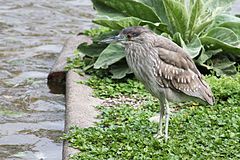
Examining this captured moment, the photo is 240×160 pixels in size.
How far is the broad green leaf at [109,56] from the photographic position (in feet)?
27.8

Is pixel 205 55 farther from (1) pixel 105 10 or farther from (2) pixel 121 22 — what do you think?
(1) pixel 105 10

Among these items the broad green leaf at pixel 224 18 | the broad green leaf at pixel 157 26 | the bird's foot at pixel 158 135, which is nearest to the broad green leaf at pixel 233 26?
the broad green leaf at pixel 224 18

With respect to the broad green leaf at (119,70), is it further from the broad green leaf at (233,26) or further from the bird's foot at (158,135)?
the bird's foot at (158,135)

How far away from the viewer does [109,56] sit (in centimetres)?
861

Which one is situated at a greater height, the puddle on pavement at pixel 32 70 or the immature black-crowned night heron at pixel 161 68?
the immature black-crowned night heron at pixel 161 68

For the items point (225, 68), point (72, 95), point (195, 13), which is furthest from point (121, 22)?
point (225, 68)

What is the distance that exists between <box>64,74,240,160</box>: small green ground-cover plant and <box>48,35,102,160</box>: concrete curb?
0.11m

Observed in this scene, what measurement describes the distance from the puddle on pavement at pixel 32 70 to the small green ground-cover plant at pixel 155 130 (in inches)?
22.2

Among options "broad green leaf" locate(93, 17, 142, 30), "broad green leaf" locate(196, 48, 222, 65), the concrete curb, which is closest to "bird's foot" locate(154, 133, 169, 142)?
the concrete curb

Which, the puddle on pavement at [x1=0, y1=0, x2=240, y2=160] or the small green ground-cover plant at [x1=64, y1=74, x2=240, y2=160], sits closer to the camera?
the small green ground-cover plant at [x1=64, y1=74, x2=240, y2=160]

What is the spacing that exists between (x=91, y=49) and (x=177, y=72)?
2127 mm

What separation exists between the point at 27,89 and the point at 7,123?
121 centimetres

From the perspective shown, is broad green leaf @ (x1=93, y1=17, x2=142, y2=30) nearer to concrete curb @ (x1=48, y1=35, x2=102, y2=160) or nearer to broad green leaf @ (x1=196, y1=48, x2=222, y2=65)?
concrete curb @ (x1=48, y1=35, x2=102, y2=160)

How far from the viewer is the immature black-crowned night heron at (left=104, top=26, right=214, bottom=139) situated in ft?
22.2
